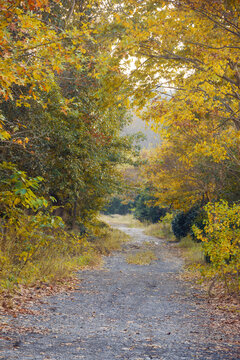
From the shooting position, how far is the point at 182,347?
13.3 ft

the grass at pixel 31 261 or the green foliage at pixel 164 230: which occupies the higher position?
the grass at pixel 31 261

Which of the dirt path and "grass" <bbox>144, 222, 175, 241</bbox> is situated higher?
the dirt path

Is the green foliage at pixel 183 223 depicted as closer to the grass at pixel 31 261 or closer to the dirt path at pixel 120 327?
the grass at pixel 31 261

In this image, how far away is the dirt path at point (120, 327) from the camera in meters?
3.70

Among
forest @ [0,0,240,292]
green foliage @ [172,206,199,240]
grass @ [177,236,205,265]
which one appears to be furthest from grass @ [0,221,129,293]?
green foliage @ [172,206,199,240]

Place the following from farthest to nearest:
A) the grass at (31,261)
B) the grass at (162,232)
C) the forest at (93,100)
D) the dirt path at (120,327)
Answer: the grass at (162,232), the grass at (31,261), the forest at (93,100), the dirt path at (120,327)

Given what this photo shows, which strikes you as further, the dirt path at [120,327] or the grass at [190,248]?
the grass at [190,248]

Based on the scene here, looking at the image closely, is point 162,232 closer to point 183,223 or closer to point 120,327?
point 183,223

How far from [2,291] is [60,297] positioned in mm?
1282

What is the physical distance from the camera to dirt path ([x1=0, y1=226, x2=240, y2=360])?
3699 millimetres

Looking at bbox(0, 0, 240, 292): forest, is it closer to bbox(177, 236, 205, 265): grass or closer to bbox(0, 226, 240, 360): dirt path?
bbox(0, 226, 240, 360): dirt path

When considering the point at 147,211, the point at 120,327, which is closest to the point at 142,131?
the point at 147,211

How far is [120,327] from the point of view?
495cm

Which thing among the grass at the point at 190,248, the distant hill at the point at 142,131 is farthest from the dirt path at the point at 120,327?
the grass at the point at 190,248
